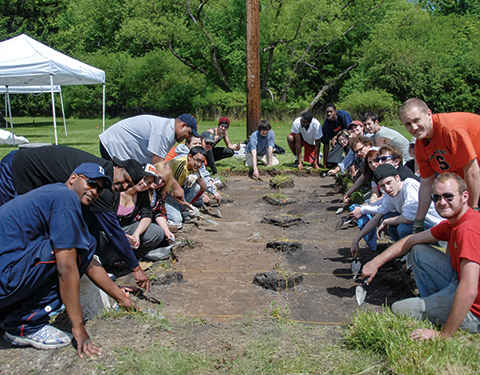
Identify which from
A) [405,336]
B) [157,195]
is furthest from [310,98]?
[405,336]

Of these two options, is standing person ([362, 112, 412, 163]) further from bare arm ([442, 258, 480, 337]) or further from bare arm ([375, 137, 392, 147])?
bare arm ([442, 258, 480, 337])

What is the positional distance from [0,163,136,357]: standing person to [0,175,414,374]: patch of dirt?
5.1 inches

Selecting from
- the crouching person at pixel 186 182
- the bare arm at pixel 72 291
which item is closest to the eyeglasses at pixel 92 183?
the bare arm at pixel 72 291

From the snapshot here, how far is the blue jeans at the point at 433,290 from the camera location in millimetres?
2811

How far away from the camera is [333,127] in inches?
362

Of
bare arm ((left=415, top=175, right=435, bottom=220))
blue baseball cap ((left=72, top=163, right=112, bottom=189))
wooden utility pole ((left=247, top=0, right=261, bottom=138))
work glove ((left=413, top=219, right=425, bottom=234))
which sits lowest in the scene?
work glove ((left=413, top=219, right=425, bottom=234))

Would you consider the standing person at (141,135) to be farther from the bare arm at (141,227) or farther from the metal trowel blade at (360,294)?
the metal trowel blade at (360,294)

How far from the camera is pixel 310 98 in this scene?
27078 mm

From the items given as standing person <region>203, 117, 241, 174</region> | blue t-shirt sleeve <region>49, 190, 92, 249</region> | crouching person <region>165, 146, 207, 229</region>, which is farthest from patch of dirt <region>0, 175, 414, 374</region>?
standing person <region>203, 117, 241, 174</region>

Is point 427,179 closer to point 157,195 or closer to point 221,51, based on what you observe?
point 157,195

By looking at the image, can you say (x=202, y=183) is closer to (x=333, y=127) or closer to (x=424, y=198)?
(x=424, y=198)

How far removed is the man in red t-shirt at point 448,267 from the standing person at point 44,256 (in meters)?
2.05

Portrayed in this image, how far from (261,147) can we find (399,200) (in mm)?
5573

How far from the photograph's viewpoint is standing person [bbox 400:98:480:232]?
10.9 feet
